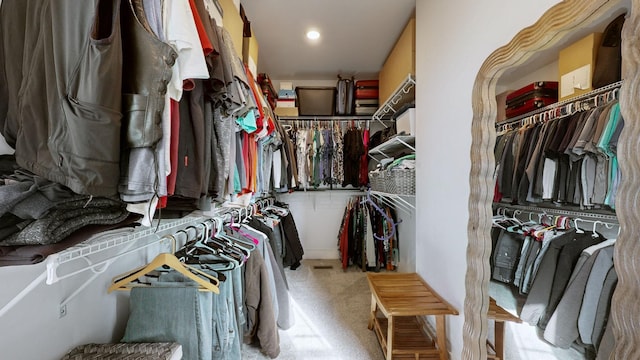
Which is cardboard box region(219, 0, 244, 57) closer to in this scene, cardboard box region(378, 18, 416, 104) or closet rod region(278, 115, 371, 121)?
cardboard box region(378, 18, 416, 104)

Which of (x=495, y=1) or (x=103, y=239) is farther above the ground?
(x=495, y=1)

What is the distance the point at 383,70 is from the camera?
312 cm

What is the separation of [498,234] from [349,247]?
7.94 feet

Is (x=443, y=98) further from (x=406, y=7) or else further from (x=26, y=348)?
(x=26, y=348)

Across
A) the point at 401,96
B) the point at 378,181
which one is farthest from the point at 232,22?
the point at 378,181

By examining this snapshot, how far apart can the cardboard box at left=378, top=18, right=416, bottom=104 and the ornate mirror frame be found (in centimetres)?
113

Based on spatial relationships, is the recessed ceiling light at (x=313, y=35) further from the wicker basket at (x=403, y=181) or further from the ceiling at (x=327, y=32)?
the wicker basket at (x=403, y=181)

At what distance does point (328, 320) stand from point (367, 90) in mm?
2625

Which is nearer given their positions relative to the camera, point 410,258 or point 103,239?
point 103,239

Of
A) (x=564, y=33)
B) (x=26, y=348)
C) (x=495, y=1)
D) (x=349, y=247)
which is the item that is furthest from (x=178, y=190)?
(x=349, y=247)

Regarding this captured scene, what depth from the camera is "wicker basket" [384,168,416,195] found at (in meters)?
2.10

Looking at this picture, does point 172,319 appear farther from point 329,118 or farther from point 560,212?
point 329,118

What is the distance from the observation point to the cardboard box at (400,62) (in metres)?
2.17

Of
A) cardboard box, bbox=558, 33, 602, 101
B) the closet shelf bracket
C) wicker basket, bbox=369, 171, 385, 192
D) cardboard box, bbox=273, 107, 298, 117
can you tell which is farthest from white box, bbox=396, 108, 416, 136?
cardboard box, bbox=273, 107, 298, 117
